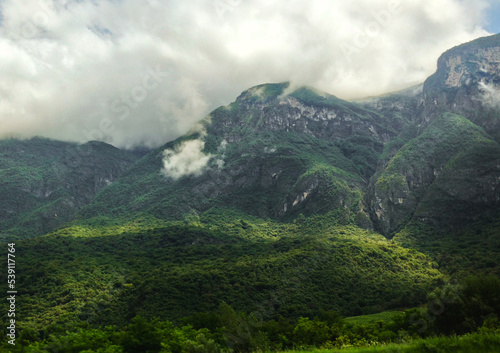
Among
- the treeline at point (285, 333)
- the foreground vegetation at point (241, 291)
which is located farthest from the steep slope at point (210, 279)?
the treeline at point (285, 333)

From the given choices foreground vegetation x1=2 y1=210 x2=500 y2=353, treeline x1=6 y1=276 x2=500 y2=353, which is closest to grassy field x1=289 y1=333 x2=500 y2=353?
treeline x1=6 y1=276 x2=500 y2=353

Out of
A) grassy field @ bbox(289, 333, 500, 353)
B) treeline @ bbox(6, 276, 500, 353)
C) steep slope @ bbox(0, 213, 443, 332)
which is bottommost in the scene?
steep slope @ bbox(0, 213, 443, 332)

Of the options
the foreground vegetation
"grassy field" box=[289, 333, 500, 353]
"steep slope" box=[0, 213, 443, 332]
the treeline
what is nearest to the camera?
"grassy field" box=[289, 333, 500, 353]

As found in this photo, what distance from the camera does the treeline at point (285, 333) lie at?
35938mm

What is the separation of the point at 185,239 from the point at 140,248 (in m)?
24.6

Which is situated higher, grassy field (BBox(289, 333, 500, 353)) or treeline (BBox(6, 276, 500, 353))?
grassy field (BBox(289, 333, 500, 353))

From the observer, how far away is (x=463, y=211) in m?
185

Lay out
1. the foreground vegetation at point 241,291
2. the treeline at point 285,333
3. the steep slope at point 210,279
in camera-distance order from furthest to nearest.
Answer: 1. the steep slope at point 210,279
2. the foreground vegetation at point 241,291
3. the treeline at point 285,333

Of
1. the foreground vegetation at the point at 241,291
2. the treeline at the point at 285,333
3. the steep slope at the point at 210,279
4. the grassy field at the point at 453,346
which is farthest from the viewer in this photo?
the steep slope at the point at 210,279

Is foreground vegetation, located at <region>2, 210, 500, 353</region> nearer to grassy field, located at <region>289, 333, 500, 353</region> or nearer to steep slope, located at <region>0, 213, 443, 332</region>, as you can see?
steep slope, located at <region>0, 213, 443, 332</region>

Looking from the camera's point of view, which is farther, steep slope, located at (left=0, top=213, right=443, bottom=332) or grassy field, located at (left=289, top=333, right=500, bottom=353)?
steep slope, located at (left=0, top=213, right=443, bottom=332)

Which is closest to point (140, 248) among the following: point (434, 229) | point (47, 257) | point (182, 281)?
point (47, 257)

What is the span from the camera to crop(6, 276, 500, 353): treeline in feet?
118

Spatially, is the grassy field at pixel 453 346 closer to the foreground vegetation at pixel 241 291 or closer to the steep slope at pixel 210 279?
the foreground vegetation at pixel 241 291
